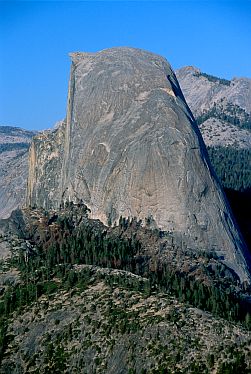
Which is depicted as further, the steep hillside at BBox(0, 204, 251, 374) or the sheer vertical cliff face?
the sheer vertical cliff face

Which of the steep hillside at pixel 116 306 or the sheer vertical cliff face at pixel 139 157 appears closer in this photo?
the steep hillside at pixel 116 306

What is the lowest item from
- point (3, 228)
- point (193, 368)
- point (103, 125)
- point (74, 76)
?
point (193, 368)

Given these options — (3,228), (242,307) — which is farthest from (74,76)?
(242,307)

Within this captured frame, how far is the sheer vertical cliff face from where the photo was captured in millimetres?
122312

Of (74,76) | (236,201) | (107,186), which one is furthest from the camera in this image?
(236,201)

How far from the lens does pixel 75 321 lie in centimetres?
8681

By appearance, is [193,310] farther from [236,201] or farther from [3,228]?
[236,201]

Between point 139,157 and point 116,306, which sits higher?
point 139,157

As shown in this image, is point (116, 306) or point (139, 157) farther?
point (139, 157)

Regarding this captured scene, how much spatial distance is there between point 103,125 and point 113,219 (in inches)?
774

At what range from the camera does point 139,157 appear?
12656 cm

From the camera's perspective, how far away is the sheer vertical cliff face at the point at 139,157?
122 meters

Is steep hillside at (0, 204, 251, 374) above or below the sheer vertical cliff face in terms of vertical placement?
below

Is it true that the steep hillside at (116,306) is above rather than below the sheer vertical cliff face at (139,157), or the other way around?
below
